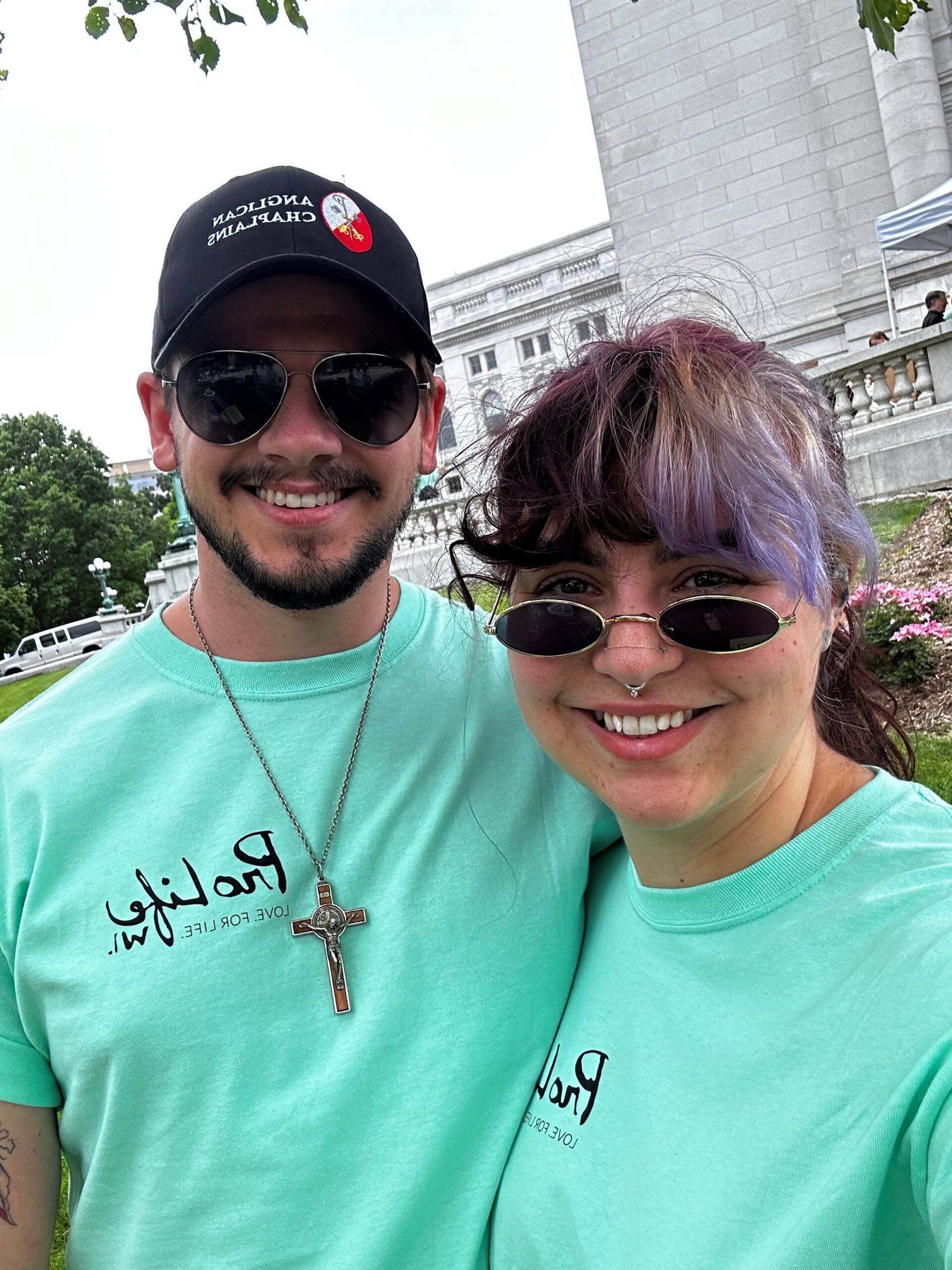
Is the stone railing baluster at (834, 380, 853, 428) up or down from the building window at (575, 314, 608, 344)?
up

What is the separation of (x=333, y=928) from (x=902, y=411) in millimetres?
10683

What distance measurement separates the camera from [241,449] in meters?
2.13

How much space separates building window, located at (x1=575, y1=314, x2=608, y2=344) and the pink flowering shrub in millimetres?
4292

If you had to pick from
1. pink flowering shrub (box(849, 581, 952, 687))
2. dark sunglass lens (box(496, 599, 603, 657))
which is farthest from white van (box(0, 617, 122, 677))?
dark sunglass lens (box(496, 599, 603, 657))

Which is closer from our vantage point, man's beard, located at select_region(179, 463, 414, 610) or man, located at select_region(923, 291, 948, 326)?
man's beard, located at select_region(179, 463, 414, 610)

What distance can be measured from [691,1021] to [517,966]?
0.43 meters

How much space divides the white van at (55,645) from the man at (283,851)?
111 feet

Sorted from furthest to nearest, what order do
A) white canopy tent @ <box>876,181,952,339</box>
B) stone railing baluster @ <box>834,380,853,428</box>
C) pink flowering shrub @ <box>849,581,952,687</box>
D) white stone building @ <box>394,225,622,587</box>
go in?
white stone building @ <box>394,225,622,587</box>, white canopy tent @ <box>876,181,952,339</box>, stone railing baluster @ <box>834,380,853,428</box>, pink flowering shrub @ <box>849,581,952,687</box>

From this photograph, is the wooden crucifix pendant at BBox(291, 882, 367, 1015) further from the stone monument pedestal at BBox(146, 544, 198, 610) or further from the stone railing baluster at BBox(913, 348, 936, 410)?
the stone monument pedestal at BBox(146, 544, 198, 610)

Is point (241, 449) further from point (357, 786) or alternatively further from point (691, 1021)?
point (691, 1021)

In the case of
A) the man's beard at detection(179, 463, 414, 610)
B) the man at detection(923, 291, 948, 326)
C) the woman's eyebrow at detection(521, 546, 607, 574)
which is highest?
the man at detection(923, 291, 948, 326)

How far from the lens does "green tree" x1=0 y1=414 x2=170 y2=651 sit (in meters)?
41.5

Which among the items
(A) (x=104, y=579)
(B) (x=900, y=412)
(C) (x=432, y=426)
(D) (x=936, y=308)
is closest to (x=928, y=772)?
(C) (x=432, y=426)

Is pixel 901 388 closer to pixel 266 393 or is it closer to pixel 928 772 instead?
pixel 928 772
